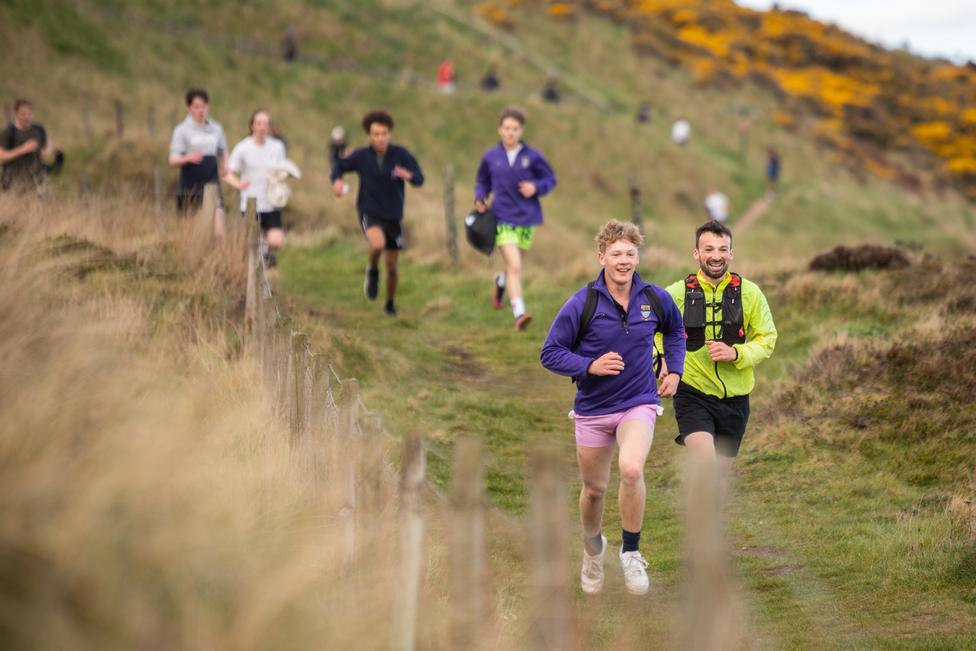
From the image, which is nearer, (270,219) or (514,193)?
(514,193)

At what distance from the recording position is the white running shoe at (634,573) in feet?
19.5

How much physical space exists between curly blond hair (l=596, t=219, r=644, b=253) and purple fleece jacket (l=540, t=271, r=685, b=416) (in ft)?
0.60

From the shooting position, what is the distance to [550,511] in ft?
10.5

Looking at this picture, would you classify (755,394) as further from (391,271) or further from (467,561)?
(467,561)

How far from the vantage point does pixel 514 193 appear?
11.8 m

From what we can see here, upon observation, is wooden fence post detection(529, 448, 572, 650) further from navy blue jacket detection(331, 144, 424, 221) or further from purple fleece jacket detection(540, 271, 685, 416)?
navy blue jacket detection(331, 144, 424, 221)

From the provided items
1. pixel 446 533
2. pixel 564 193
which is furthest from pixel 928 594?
pixel 564 193

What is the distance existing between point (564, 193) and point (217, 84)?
1415 cm

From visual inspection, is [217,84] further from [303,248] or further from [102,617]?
[102,617]

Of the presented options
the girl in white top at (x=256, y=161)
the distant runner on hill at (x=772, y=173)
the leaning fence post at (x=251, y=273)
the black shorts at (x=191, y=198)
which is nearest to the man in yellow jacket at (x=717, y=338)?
the leaning fence post at (x=251, y=273)

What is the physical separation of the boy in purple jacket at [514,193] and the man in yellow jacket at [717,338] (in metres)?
5.05

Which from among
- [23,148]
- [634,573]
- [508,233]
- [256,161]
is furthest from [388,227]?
[634,573]

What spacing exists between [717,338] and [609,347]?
3.12 ft

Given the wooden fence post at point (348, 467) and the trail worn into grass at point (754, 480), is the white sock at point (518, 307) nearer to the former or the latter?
the trail worn into grass at point (754, 480)
